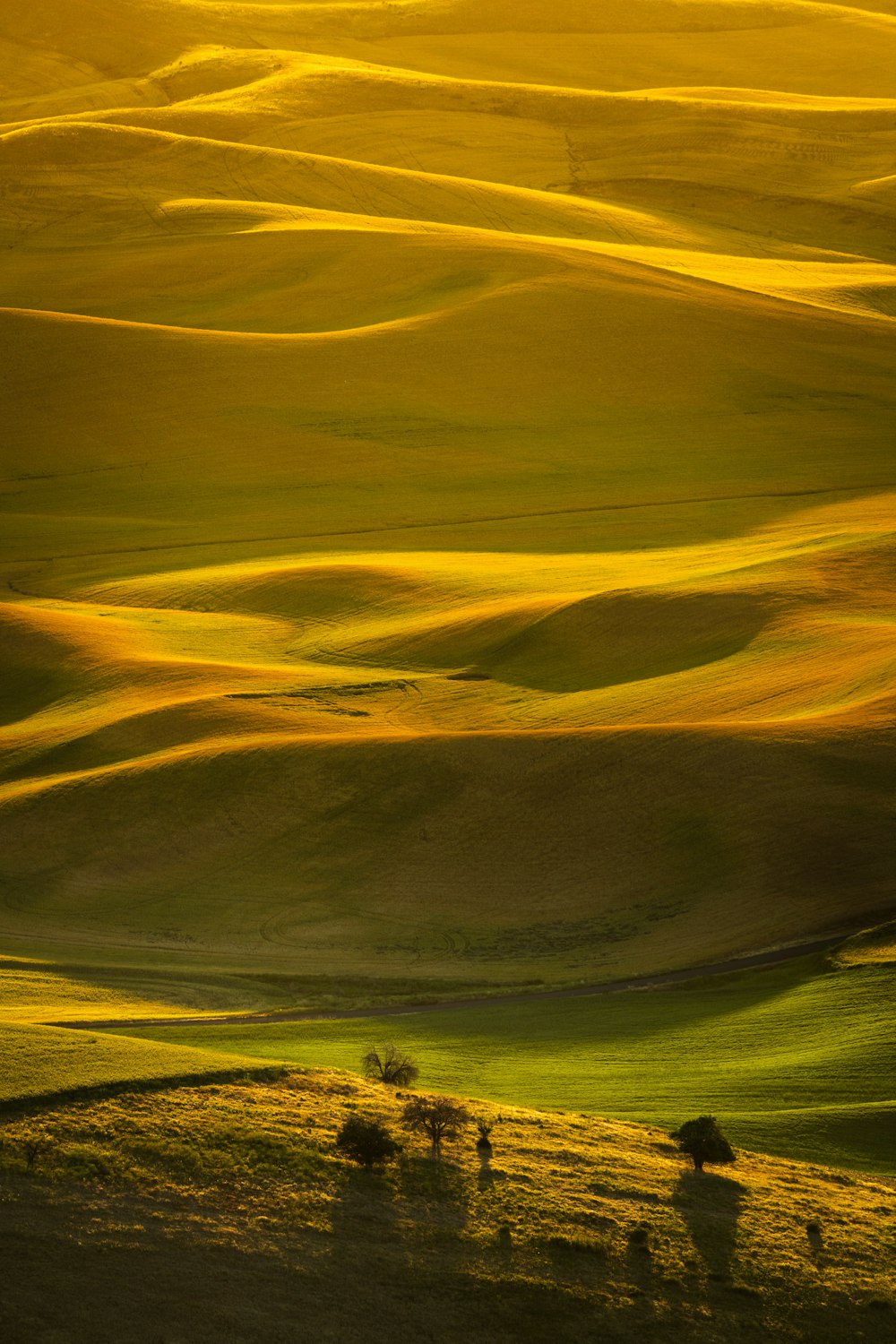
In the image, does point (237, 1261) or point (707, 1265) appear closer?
point (237, 1261)

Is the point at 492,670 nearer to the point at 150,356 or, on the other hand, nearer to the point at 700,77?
the point at 150,356

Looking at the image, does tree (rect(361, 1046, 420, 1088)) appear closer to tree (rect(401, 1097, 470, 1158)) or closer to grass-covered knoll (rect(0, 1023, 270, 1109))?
tree (rect(401, 1097, 470, 1158))

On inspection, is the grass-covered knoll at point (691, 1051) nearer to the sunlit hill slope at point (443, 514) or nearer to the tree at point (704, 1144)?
the tree at point (704, 1144)

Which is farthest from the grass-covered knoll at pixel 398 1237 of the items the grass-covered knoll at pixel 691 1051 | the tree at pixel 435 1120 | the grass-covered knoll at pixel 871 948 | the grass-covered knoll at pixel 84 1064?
the grass-covered knoll at pixel 871 948

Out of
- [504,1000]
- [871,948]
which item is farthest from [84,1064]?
[871,948]

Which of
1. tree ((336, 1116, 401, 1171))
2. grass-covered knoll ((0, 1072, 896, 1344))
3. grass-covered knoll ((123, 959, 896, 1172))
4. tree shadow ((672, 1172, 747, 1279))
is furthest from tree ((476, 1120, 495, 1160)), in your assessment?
grass-covered knoll ((123, 959, 896, 1172))

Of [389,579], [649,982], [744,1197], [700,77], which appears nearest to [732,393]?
[389,579]

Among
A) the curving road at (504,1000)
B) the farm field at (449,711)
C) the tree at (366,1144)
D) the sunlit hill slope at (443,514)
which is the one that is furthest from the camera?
the sunlit hill slope at (443,514)
